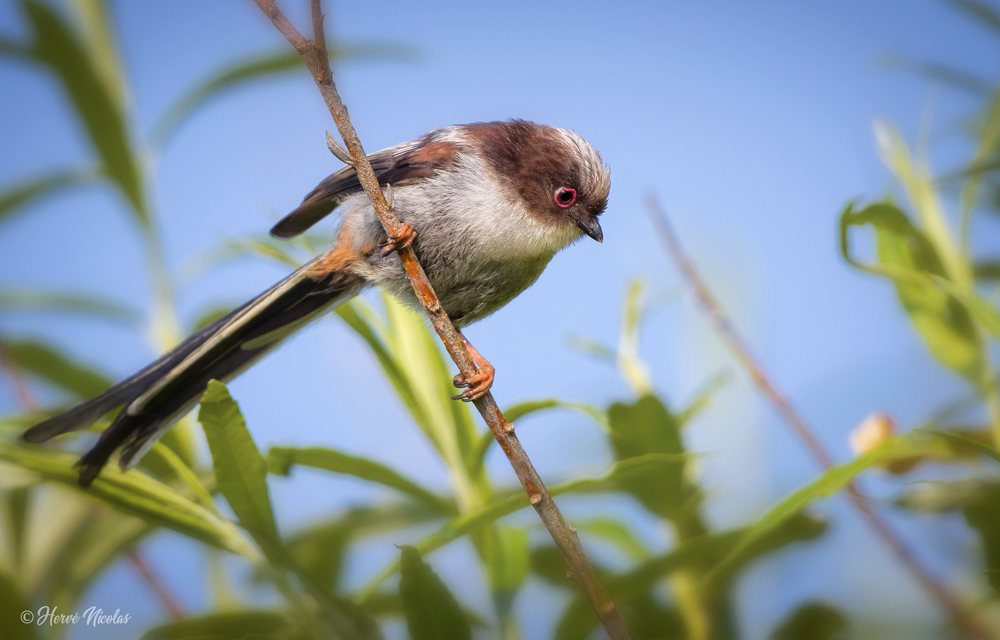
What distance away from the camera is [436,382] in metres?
1.39

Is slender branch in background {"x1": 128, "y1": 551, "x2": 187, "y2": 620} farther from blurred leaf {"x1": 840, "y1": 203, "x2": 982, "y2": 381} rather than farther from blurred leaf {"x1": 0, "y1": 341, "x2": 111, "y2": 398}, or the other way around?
blurred leaf {"x1": 840, "y1": 203, "x2": 982, "y2": 381}

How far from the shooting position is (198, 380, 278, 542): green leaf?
988 mm

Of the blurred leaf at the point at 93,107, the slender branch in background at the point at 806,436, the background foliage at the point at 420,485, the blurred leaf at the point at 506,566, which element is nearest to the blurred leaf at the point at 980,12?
the background foliage at the point at 420,485

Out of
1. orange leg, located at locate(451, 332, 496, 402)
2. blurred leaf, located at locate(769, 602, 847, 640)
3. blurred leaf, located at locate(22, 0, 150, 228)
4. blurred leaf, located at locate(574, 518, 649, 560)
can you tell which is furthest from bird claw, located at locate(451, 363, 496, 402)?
blurred leaf, located at locate(22, 0, 150, 228)

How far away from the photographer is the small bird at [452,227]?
1669 mm

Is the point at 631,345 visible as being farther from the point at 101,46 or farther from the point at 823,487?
the point at 101,46

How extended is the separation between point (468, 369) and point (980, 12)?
4.42 ft

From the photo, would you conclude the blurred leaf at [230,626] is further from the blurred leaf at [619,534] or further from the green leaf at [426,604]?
the blurred leaf at [619,534]

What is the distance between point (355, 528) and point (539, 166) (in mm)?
944

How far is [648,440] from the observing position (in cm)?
112

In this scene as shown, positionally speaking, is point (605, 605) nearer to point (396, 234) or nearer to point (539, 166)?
point (396, 234)

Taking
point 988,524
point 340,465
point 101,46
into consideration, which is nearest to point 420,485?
point 340,465

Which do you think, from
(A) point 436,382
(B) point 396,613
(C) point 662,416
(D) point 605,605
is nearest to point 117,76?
(A) point 436,382

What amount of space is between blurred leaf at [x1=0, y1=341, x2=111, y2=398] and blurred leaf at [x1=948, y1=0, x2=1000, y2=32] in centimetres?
188
